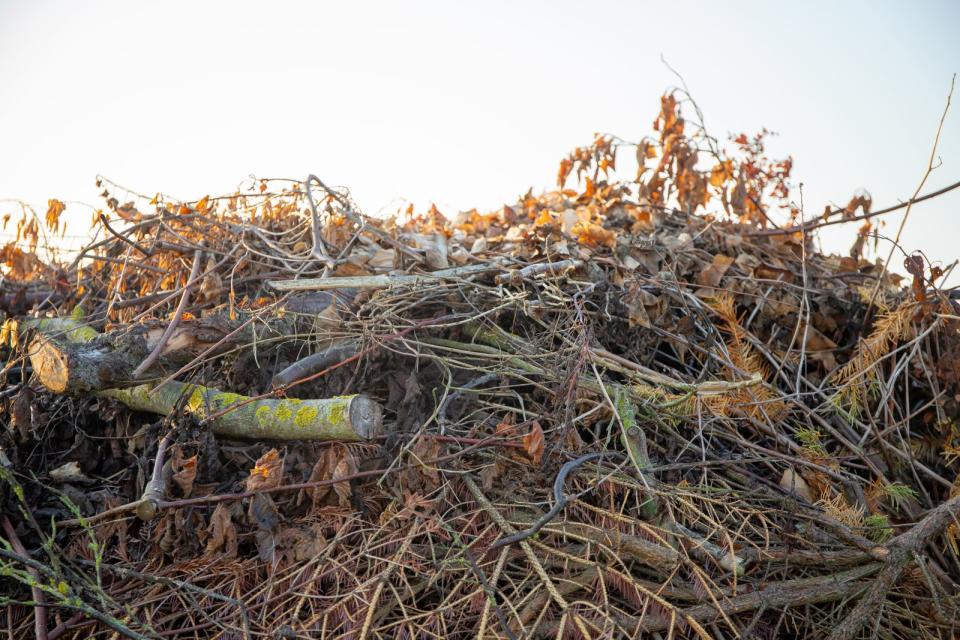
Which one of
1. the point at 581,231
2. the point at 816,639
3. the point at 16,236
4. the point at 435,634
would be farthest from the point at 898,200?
the point at 16,236

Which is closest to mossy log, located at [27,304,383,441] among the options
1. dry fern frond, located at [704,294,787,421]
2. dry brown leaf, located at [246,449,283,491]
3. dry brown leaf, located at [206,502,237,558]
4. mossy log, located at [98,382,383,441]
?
mossy log, located at [98,382,383,441]

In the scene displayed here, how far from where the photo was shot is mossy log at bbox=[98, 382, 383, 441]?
253 cm

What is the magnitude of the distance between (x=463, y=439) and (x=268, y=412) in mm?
771

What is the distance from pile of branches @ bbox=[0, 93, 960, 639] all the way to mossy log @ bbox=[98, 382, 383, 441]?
1 centimetres

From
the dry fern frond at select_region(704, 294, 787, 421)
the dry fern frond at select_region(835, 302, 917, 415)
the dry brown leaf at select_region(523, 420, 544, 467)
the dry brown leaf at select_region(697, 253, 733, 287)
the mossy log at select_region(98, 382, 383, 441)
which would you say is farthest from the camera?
the dry brown leaf at select_region(697, 253, 733, 287)

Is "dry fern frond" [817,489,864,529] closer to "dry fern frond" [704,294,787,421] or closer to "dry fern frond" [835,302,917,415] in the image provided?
"dry fern frond" [704,294,787,421]

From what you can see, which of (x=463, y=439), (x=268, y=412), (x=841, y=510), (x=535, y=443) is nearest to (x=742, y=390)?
(x=841, y=510)

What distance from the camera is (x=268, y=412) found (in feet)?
8.71

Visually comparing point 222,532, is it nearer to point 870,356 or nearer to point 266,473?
point 266,473

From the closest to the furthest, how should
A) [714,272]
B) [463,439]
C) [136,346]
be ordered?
[463,439] < [136,346] < [714,272]

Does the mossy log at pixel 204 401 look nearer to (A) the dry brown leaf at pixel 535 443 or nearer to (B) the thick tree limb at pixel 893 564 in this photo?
(A) the dry brown leaf at pixel 535 443

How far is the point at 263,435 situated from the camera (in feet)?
8.81

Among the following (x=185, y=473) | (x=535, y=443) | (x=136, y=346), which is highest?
(x=136, y=346)

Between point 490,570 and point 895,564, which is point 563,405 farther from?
point 895,564
